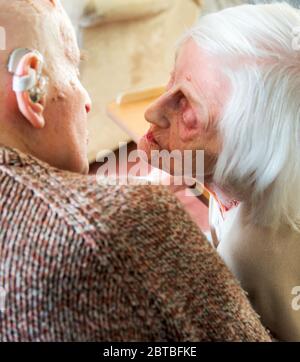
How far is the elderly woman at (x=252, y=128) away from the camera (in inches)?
34.4

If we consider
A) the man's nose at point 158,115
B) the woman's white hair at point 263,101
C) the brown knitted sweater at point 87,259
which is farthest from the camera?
the man's nose at point 158,115

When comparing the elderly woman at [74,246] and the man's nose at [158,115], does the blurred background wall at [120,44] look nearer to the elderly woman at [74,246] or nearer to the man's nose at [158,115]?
the man's nose at [158,115]

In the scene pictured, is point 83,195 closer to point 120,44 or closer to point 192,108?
point 192,108

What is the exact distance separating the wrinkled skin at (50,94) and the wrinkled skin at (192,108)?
9.3 inches

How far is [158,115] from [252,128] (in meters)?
0.20

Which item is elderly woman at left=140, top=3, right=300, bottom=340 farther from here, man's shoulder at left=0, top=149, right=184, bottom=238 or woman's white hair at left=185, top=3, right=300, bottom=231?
man's shoulder at left=0, top=149, right=184, bottom=238

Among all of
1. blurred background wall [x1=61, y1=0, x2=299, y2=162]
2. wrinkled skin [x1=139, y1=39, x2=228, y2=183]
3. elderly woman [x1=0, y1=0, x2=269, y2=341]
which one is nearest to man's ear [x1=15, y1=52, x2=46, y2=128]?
elderly woman [x1=0, y1=0, x2=269, y2=341]

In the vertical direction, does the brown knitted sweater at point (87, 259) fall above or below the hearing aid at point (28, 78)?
below

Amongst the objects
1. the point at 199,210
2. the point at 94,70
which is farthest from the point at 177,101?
the point at 94,70

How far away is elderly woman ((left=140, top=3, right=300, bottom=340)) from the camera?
2.87 ft

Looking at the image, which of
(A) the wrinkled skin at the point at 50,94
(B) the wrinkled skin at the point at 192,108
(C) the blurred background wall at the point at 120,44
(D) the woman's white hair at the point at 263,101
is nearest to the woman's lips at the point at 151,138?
(B) the wrinkled skin at the point at 192,108

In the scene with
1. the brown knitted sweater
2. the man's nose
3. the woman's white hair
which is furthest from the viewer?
the man's nose

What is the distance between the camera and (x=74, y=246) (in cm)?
54
